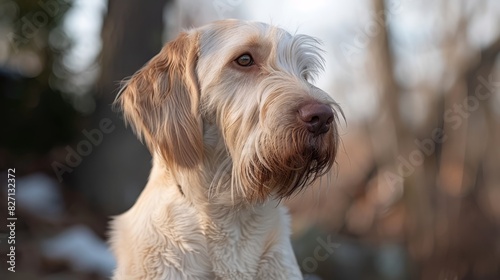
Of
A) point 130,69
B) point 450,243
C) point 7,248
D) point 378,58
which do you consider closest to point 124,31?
point 130,69

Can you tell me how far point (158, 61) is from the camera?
3023 mm

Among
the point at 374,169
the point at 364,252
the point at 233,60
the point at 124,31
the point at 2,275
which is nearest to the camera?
the point at 233,60

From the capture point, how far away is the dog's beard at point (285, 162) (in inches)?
101

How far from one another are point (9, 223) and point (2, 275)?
1.68ft

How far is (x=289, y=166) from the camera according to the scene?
266cm

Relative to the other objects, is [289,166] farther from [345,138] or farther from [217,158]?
[345,138]

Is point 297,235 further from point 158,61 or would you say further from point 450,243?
point 158,61

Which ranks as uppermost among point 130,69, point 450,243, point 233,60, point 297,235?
point 130,69

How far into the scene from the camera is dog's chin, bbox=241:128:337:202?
2586 mm

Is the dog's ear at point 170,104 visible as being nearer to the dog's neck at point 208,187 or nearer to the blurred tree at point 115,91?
the dog's neck at point 208,187

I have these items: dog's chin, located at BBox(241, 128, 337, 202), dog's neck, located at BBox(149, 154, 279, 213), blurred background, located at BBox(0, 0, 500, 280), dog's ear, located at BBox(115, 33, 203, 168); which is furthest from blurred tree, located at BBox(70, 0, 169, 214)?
dog's chin, located at BBox(241, 128, 337, 202)

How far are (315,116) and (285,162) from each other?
25 cm

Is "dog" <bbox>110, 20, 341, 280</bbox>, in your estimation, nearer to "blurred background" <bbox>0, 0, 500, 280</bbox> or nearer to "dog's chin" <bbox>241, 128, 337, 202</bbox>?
"dog's chin" <bbox>241, 128, 337, 202</bbox>

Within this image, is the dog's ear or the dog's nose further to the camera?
the dog's ear
